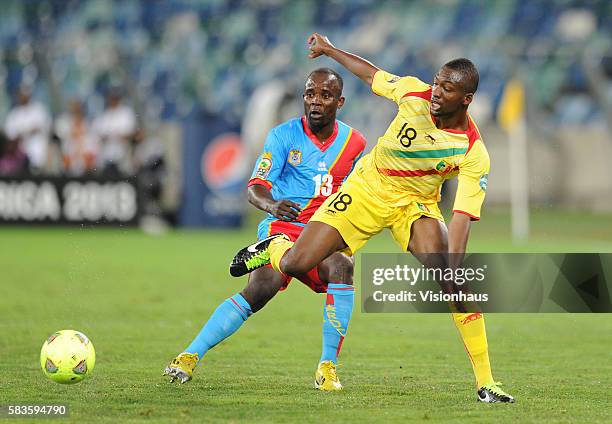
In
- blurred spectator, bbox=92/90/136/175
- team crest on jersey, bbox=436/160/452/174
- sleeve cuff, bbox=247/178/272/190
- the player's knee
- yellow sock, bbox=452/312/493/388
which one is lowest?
yellow sock, bbox=452/312/493/388

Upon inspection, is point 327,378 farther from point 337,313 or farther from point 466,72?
point 466,72

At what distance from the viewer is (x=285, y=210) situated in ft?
25.0

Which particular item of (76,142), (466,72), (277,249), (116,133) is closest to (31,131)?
(76,142)

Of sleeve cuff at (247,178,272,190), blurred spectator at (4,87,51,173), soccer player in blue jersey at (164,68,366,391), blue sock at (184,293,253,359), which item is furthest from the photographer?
blurred spectator at (4,87,51,173)

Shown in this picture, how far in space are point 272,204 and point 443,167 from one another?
3.79 ft

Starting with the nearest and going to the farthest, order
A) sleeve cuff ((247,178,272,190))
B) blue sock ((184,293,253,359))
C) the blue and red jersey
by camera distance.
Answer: blue sock ((184,293,253,359)) < sleeve cuff ((247,178,272,190)) < the blue and red jersey

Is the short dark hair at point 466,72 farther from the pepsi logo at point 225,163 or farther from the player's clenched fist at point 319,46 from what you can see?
the pepsi logo at point 225,163

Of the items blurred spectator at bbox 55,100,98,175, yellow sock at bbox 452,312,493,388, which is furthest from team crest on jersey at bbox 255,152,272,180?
blurred spectator at bbox 55,100,98,175

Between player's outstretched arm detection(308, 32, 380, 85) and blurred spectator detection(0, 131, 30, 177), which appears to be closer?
player's outstretched arm detection(308, 32, 380, 85)

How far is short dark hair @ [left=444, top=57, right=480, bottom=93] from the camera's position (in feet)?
23.3

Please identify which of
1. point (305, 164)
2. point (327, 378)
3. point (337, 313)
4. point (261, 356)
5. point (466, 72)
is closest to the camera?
point (466, 72)

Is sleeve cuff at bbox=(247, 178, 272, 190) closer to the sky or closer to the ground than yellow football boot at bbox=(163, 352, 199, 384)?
closer to the sky

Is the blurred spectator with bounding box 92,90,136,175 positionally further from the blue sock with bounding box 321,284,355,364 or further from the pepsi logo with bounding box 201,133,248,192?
the blue sock with bounding box 321,284,355,364

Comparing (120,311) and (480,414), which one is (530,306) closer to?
(480,414)
